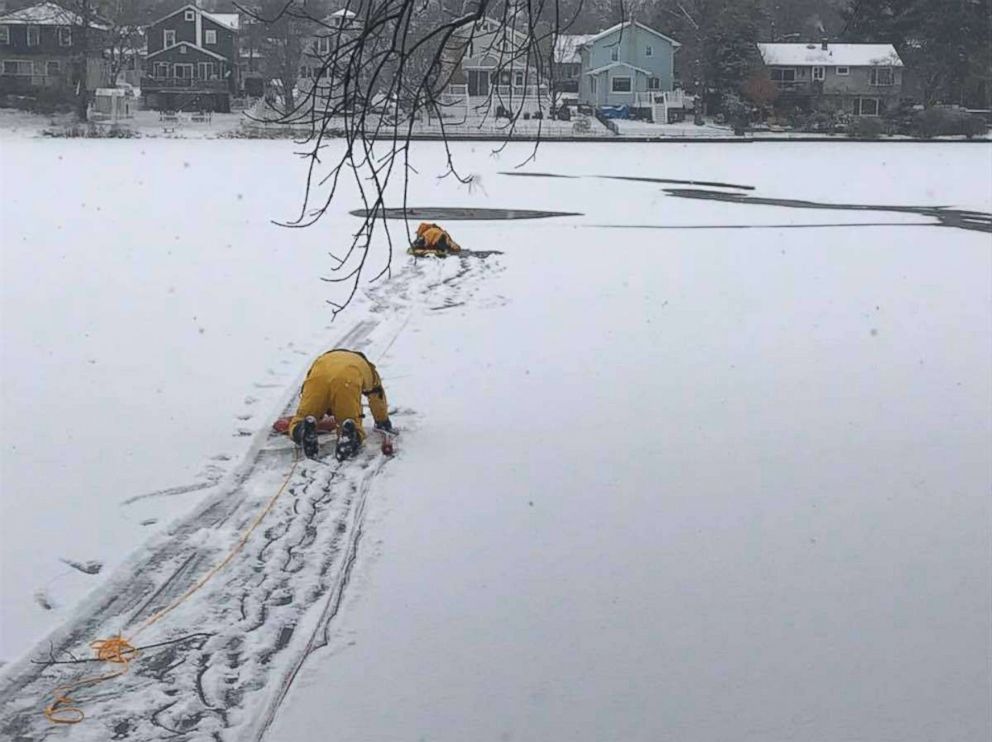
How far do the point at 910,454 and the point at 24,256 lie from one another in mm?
11649

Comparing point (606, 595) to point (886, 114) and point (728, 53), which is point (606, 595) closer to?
point (728, 53)

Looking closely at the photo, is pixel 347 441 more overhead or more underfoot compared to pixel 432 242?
more underfoot

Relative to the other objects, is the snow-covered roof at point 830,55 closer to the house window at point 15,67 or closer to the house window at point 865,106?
the house window at point 865,106

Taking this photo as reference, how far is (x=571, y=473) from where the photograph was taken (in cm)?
827

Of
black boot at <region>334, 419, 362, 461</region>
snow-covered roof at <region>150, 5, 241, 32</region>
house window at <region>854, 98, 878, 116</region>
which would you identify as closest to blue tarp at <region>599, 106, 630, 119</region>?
house window at <region>854, 98, 878, 116</region>

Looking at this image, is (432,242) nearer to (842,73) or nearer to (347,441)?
(347,441)

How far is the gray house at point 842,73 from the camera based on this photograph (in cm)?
6562

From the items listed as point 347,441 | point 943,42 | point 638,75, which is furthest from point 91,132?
point 347,441

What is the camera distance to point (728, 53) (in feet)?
191


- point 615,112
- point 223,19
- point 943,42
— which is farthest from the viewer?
point 223,19

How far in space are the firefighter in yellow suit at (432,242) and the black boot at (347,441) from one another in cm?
934

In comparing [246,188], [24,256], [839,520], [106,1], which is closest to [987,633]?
[839,520]

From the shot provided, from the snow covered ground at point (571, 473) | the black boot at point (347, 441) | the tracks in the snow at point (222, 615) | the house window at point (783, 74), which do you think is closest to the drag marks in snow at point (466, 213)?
the snow covered ground at point (571, 473)

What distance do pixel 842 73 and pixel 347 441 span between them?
62.2 metres
